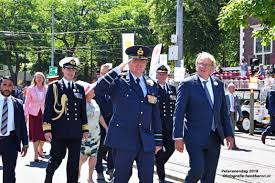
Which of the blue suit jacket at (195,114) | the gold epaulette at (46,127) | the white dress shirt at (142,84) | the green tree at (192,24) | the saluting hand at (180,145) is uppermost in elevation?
the green tree at (192,24)

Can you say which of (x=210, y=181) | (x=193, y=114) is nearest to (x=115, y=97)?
(x=193, y=114)

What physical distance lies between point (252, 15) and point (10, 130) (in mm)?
7706

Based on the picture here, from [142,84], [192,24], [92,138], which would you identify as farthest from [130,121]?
[192,24]

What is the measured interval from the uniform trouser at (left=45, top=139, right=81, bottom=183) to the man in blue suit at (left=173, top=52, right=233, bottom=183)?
148cm

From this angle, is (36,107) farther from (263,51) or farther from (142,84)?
(263,51)

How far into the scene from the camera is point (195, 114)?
612 centimetres

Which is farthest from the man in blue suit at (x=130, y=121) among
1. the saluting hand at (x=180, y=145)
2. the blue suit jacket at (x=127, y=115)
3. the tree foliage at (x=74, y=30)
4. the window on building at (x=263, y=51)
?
the tree foliage at (x=74, y=30)

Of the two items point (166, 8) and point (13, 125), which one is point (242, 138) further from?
point (166, 8)

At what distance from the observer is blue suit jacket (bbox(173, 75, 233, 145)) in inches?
238

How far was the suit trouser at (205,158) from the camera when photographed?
19.7 feet

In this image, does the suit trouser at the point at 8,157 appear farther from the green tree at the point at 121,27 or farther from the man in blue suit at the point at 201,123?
the green tree at the point at 121,27

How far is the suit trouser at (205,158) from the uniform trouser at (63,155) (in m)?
1.55

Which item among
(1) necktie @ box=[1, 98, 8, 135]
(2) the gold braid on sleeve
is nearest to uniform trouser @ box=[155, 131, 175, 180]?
(2) the gold braid on sleeve

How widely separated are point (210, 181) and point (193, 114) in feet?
2.77
